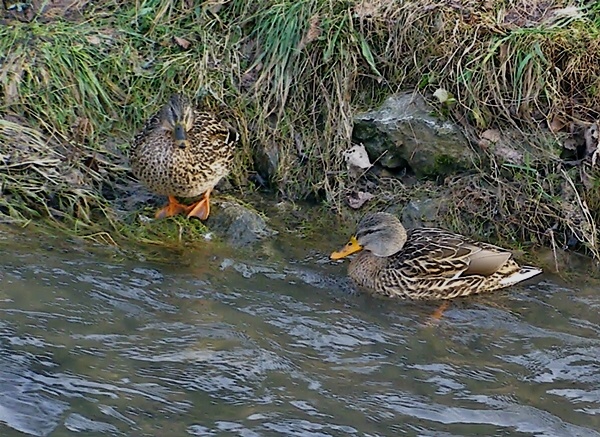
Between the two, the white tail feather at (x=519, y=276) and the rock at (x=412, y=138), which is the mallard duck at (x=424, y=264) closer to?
the white tail feather at (x=519, y=276)

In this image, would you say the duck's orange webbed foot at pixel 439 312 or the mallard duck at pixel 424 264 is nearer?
the duck's orange webbed foot at pixel 439 312

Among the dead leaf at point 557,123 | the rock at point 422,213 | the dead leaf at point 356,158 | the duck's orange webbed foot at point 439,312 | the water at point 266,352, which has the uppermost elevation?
the dead leaf at point 557,123

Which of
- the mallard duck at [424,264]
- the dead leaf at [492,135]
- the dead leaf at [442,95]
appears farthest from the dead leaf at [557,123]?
the mallard duck at [424,264]

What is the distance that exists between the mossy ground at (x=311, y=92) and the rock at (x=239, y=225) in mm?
271

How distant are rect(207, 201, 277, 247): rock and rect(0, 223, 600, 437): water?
0.25 metres

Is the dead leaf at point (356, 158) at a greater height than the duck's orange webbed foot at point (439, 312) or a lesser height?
greater

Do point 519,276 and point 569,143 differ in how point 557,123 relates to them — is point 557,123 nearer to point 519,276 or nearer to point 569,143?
point 569,143

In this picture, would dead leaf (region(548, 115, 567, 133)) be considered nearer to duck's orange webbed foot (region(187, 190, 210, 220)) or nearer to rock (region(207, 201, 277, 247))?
rock (region(207, 201, 277, 247))

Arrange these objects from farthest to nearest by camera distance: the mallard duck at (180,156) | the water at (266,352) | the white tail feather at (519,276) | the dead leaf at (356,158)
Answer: the dead leaf at (356,158) < the mallard duck at (180,156) < the white tail feather at (519,276) < the water at (266,352)

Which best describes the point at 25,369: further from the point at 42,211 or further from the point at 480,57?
the point at 480,57

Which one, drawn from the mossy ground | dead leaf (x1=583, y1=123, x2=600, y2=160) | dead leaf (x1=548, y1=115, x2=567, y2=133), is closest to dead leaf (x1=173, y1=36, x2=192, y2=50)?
the mossy ground

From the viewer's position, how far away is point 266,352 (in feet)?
17.0

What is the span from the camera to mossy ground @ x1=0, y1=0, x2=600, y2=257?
6812 mm

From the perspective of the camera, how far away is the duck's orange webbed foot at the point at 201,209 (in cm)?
676
